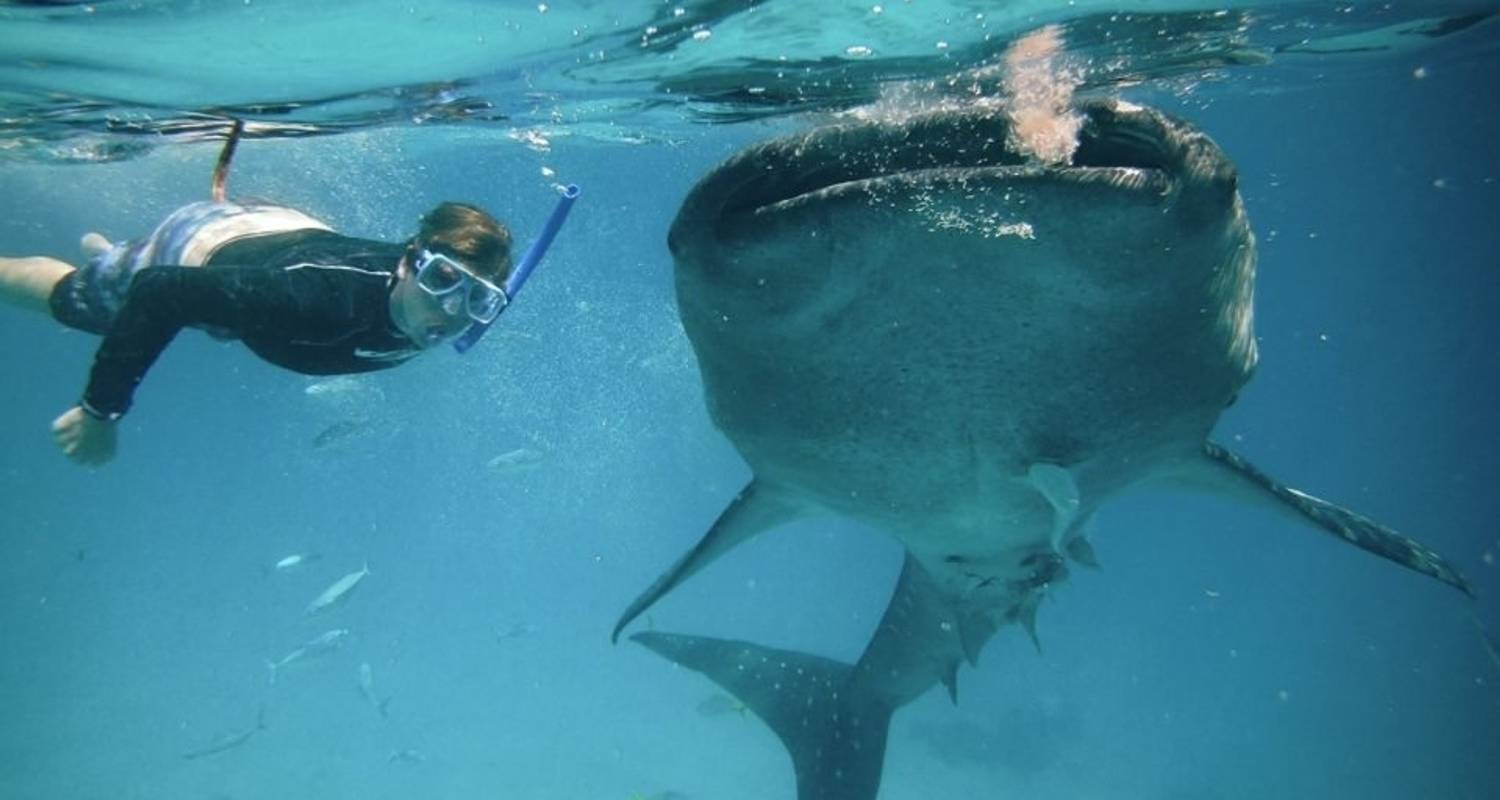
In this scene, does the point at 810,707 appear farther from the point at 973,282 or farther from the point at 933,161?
the point at 933,161

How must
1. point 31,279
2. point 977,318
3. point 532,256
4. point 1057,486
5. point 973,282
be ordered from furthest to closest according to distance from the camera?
point 31,279, point 532,256, point 1057,486, point 977,318, point 973,282

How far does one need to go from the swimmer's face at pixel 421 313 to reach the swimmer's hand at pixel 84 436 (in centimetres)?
142

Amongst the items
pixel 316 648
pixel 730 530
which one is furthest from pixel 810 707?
pixel 316 648

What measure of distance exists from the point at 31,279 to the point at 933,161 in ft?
19.9

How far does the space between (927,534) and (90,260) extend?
5509 mm

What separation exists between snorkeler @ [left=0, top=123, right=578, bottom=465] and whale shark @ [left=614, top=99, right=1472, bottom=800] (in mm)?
1566

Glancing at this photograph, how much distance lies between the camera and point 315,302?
4.12 meters

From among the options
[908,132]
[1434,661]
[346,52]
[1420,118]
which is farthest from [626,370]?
[908,132]

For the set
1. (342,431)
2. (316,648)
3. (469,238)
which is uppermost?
(469,238)

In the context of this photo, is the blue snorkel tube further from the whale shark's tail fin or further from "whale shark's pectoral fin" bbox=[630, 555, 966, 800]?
the whale shark's tail fin

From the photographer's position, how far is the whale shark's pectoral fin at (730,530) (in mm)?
4652

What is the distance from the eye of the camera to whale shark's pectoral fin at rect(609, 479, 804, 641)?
4.65m

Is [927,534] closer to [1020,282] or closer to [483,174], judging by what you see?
[1020,282]

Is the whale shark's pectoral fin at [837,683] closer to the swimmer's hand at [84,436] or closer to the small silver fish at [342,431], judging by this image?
the swimmer's hand at [84,436]
